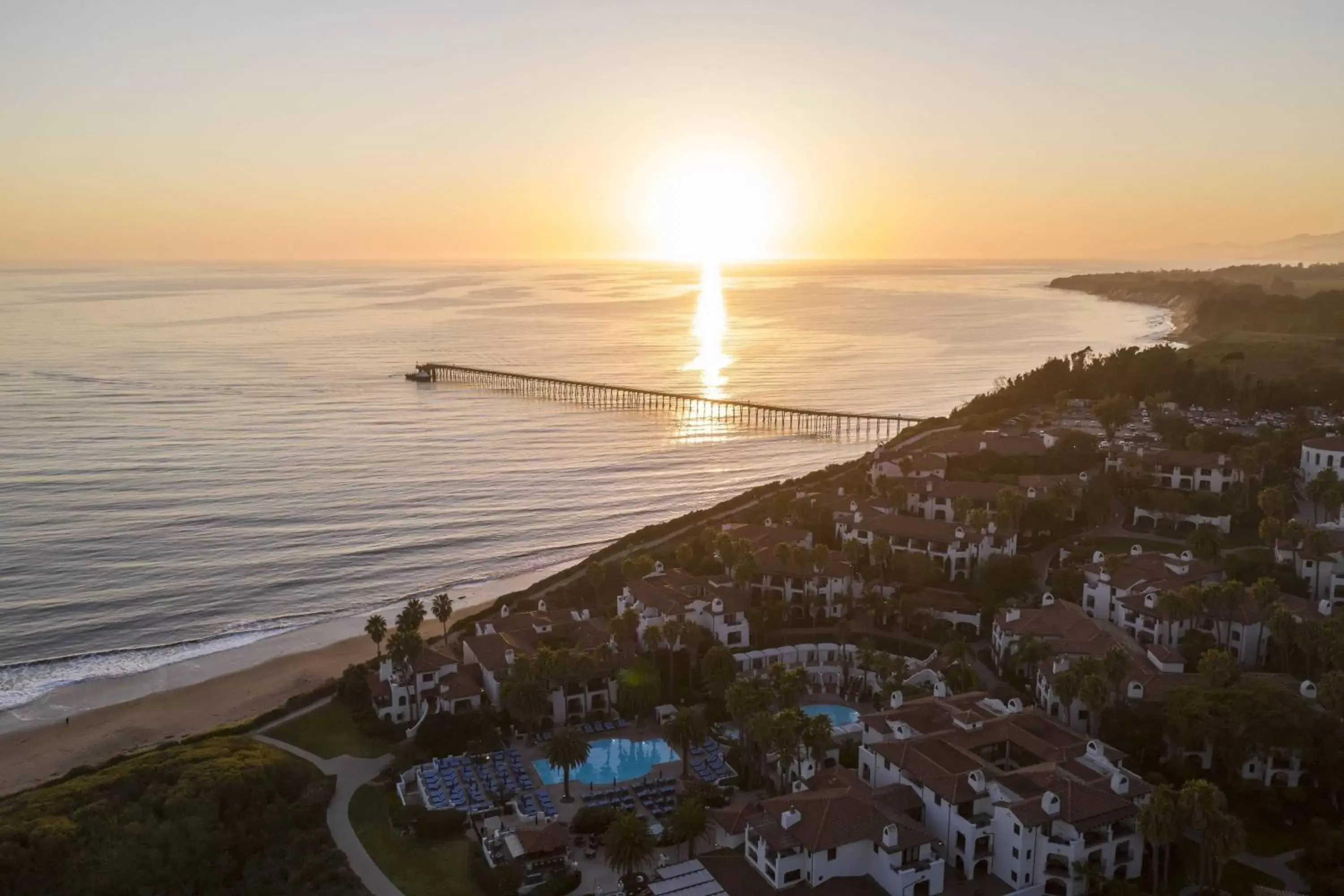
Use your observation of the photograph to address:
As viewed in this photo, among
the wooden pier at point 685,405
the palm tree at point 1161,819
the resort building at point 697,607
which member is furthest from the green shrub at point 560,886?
the wooden pier at point 685,405

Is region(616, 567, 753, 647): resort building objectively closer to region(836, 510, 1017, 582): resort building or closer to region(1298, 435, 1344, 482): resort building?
region(836, 510, 1017, 582): resort building

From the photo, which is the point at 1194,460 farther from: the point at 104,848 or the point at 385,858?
the point at 104,848

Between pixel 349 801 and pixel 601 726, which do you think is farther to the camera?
pixel 601 726

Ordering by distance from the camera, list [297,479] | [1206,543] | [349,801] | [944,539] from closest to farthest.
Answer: [349,801] < [1206,543] < [944,539] < [297,479]

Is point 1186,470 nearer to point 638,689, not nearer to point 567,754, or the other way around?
point 638,689

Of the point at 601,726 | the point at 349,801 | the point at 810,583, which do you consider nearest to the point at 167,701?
the point at 349,801

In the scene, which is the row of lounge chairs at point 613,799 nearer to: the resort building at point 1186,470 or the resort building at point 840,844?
the resort building at point 840,844

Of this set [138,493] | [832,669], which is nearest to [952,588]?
[832,669]
